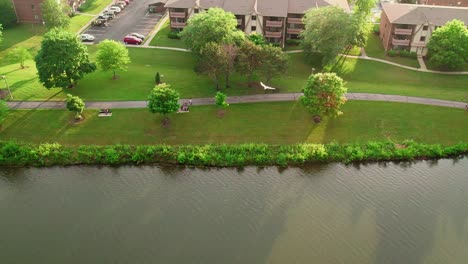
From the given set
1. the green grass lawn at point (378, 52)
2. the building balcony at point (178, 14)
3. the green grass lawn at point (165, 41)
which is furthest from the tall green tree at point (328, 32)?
the building balcony at point (178, 14)

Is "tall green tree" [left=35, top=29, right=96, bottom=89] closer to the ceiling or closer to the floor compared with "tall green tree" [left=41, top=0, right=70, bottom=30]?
closer to the floor

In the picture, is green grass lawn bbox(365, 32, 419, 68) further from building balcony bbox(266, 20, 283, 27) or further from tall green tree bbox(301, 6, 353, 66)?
building balcony bbox(266, 20, 283, 27)

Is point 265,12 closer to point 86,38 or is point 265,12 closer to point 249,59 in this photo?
point 249,59

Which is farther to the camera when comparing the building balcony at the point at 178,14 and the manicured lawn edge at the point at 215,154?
the building balcony at the point at 178,14

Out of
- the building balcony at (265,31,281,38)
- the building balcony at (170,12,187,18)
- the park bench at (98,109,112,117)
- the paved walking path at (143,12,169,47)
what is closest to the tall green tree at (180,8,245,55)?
the building balcony at (265,31,281,38)

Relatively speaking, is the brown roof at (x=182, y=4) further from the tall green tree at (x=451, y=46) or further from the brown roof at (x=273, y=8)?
the tall green tree at (x=451, y=46)

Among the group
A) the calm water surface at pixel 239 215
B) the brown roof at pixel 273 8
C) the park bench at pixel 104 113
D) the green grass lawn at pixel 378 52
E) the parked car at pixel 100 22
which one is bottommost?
the calm water surface at pixel 239 215

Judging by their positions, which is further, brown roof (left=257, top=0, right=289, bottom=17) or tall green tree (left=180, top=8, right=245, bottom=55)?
brown roof (left=257, top=0, right=289, bottom=17)

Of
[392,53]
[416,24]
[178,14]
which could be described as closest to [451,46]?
[416,24]
